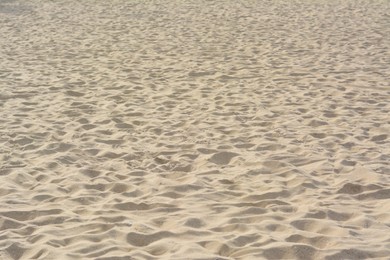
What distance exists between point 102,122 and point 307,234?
3.18m

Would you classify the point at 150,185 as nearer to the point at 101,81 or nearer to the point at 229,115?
the point at 229,115

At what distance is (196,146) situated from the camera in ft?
18.3

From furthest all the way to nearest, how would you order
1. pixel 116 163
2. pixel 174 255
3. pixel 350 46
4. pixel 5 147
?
1. pixel 350 46
2. pixel 5 147
3. pixel 116 163
4. pixel 174 255

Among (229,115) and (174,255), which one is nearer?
(174,255)

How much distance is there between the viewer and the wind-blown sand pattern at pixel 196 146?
3.83 metres

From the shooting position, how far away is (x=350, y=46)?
10281mm

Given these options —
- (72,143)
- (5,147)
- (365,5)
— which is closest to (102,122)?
(72,143)

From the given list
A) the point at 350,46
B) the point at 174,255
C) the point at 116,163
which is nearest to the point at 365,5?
the point at 350,46

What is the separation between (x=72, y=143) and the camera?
5.68 meters

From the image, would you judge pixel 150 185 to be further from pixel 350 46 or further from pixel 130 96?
pixel 350 46

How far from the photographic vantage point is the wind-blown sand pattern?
3.83 metres

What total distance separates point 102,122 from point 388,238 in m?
3.51

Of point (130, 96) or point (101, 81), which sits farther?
point (101, 81)

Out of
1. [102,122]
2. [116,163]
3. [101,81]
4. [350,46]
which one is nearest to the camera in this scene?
[116,163]
